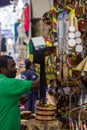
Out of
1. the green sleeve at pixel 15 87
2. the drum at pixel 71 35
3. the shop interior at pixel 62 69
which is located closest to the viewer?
the green sleeve at pixel 15 87

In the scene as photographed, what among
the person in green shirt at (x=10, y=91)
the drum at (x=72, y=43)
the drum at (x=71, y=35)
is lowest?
the person in green shirt at (x=10, y=91)

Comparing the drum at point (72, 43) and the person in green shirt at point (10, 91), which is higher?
the drum at point (72, 43)

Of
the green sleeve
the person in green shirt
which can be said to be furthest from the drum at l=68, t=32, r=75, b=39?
the green sleeve

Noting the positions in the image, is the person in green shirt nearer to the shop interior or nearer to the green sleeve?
the green sleeve

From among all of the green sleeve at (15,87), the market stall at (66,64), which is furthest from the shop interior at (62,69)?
the green sleeve at (15,87)

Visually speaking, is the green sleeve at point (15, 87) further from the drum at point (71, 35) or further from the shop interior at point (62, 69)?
the drum at point (71, 35)

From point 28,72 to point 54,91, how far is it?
284 cm

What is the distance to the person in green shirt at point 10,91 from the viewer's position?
112 inches

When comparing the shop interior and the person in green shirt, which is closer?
the person in green shirt

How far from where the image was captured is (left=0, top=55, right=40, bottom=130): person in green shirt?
2.85 meters

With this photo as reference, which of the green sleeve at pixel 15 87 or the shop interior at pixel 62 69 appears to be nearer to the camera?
the green sleeve at pixel 15 87

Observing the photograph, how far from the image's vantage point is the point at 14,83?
2.85 meters

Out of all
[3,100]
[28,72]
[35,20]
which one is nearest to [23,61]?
[28,72]

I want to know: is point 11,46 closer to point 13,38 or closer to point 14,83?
point 13,38
